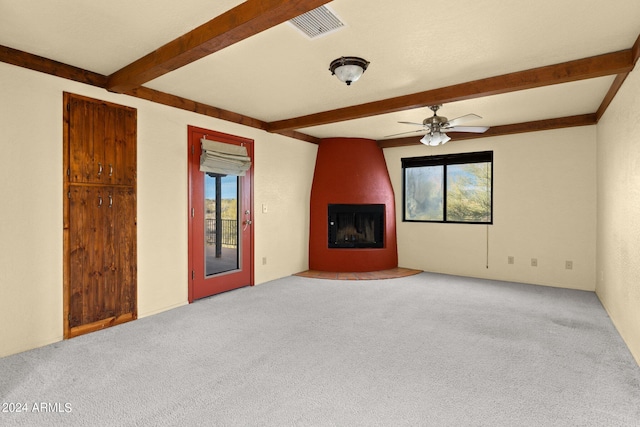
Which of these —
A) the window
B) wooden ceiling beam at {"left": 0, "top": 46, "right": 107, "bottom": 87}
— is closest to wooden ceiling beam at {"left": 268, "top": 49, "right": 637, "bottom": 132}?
the window

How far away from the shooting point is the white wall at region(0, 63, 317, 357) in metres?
2.68

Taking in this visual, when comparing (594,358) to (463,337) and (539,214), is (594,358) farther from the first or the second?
(539,214)

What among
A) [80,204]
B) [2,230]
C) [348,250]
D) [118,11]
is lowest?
[348,250]

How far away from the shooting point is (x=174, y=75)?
326cm

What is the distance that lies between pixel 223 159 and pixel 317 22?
2406mm

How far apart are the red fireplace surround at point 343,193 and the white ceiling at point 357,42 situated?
2.15 meters

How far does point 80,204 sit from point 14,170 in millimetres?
529

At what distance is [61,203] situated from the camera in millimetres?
2961

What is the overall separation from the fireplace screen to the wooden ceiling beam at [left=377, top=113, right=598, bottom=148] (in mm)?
1238

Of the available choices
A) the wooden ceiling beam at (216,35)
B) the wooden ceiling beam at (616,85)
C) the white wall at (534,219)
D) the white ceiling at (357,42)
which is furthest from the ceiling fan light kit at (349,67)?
the white wall at (534,219)

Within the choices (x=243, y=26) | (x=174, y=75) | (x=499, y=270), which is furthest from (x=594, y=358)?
(x=174, y=75)

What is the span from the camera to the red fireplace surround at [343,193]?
19.4 feet

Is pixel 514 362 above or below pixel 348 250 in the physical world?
below

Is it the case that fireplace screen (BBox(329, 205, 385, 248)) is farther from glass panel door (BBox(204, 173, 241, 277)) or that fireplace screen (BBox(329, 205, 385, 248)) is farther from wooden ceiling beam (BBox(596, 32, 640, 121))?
wooden ceiling beam (BBox(596, 32, 640, 121))
